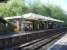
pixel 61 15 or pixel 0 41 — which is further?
pixel 61 15

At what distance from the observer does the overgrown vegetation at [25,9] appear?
5362 centimetres

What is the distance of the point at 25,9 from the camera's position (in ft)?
203

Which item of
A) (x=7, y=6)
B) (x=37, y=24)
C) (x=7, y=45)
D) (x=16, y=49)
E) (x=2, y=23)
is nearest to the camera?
(x=16, y=49)

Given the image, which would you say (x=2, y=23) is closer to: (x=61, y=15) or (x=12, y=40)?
(x=12, y=40)

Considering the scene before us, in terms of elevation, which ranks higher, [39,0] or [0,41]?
[39,0]

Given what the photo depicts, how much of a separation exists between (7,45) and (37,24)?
3271 cm

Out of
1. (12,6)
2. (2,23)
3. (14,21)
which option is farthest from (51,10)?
(2,23)

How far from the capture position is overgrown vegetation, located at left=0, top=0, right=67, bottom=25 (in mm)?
53625

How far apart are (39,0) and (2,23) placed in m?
47.8

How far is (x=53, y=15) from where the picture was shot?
8456 centimetres

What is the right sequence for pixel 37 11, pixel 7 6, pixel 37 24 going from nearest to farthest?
pixel 37 24 → pixel 7 6 → pixel 37 11

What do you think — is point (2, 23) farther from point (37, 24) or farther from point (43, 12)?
point (43, 12)

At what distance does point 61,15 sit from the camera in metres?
87.4

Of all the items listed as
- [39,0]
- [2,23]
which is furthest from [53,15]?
[2,23]
